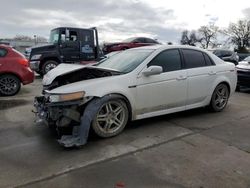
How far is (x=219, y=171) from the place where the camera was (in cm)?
390

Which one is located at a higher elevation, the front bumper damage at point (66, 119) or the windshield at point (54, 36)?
the windshield at point (54, 36)

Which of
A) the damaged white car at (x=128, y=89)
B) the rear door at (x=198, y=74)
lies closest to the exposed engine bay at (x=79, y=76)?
the damaged white car at (x=128, y=89)

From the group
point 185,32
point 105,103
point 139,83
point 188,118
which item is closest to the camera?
point 105,103

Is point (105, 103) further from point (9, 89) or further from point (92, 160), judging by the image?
point (9, 89)

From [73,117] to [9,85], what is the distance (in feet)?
17.5

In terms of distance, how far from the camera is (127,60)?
5.98 meters

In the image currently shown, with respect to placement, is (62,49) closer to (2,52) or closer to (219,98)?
(2,52)

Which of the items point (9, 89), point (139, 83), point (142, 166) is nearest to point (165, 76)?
point (139, 83)

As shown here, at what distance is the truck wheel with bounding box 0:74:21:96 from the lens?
363 inches

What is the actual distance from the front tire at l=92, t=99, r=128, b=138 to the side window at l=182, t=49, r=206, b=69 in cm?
182

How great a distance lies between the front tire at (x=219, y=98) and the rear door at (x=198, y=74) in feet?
0.93

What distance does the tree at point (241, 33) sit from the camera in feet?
200

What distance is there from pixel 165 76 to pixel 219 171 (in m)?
2.31

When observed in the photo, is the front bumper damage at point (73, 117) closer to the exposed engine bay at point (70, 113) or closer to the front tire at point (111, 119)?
the exposed engine bay at point (70, 113)
